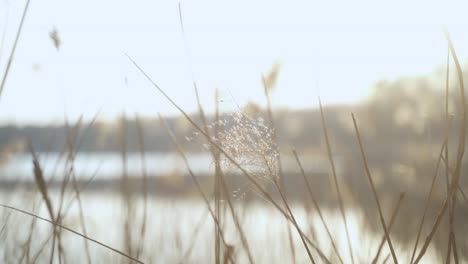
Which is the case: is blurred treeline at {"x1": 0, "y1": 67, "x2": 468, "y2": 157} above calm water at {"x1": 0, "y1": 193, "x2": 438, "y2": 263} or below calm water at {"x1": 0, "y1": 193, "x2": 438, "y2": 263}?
above

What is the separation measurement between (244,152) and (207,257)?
3.54 ft

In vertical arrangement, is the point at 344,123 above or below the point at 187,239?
above

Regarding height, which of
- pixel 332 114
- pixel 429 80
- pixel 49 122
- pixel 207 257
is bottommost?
pixel 207 257

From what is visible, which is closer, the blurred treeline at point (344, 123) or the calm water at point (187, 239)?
the blurred treeline at point (344, 123)

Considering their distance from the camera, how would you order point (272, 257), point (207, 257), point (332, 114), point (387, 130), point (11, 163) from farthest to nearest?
point (332, 114)
point (387, 130)
point (11, 163)
point (207, 257)
point (272, 257)

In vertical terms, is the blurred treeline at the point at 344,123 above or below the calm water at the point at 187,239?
above

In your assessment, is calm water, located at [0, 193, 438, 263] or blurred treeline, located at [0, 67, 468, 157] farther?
calm water, located at [0, 193, 438, 263]

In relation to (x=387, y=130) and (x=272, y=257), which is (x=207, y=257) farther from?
(x=387, y=130)

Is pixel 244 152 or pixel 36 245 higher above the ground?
pixel 244 152

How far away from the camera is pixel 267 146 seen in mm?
616

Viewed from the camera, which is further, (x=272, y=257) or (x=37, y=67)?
(x=37, y=67)

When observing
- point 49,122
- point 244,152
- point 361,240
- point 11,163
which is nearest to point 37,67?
point 49,122

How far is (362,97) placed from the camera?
1670 mm

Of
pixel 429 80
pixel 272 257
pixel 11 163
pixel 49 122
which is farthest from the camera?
pixel 11 163
